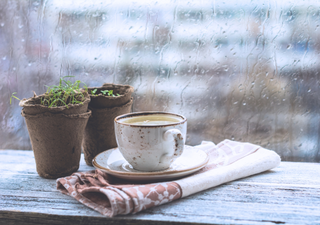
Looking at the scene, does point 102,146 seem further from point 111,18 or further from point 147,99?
point 111,18

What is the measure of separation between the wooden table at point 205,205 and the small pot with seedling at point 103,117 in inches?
6.9

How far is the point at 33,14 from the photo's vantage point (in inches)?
42.3

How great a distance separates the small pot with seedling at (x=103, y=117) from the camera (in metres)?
0.85

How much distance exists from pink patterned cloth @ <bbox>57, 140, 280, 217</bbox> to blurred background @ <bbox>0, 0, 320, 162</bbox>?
0.25 meters

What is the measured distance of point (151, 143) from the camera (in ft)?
2.22

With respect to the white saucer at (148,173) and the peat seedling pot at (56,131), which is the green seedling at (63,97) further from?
the white saucer at (148,173)

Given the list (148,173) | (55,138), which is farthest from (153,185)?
(55,138)

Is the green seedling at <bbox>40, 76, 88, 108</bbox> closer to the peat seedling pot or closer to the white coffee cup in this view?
the peat seedling pot

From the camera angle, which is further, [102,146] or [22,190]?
[102,146]

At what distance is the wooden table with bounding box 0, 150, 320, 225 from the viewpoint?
1.90 feet

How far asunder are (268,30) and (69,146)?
0.80 metres

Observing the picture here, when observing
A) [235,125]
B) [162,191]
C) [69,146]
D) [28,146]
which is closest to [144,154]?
[162,191]

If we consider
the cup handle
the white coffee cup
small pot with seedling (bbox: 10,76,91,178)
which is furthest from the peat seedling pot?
the cup handle

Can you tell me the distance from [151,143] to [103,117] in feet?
0.82
